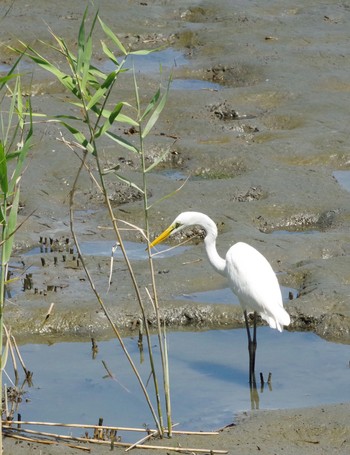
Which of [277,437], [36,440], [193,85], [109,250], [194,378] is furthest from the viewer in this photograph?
[193,85]

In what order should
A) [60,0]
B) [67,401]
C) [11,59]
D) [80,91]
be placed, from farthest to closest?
[60,0]
[11,59]
[67,401]
[80,91]

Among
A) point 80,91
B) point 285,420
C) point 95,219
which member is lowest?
point 95,219

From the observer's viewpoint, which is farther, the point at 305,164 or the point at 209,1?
the point at 209,1

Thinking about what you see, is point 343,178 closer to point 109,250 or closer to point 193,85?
point 109,250

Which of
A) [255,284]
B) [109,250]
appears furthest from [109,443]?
[109,250]

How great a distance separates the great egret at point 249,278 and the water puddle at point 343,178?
13.3 feet

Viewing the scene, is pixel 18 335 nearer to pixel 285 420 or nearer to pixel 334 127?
pixel 285 420

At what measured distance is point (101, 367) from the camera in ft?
24.8

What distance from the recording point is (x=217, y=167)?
472 inches

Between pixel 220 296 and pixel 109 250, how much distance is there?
154cm

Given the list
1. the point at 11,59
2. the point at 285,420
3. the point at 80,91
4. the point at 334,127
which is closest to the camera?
the point at 80,91

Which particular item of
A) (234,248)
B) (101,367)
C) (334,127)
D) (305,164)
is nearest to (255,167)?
(305,164)

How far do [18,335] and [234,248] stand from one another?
1.81 m

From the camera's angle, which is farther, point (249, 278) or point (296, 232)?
point (296, 232)
